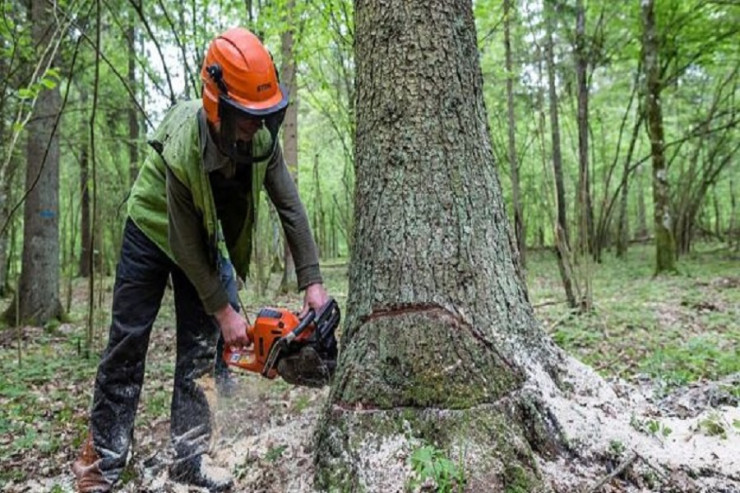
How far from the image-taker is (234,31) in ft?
6.68

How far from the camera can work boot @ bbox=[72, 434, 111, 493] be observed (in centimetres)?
239

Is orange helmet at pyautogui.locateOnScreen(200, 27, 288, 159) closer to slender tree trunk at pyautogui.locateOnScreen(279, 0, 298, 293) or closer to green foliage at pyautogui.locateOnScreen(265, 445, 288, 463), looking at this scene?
green foliage at pyautogui.locateOnScreen(265, 445, 288, 463)

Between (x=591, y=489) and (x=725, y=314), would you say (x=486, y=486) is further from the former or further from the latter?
(x=725, y=314)

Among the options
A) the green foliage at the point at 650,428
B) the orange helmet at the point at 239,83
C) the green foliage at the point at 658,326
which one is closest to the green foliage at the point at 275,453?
the orange helmet at the point at 239,83

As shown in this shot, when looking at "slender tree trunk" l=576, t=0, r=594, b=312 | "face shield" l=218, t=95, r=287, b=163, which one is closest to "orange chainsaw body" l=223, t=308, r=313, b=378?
"face shield" l=218, t=95, r=287, b=163

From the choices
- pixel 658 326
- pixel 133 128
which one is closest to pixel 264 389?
pixel 658 326

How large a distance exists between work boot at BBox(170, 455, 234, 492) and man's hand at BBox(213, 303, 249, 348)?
1.95 ft

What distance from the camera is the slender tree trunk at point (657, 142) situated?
8906 millimetres

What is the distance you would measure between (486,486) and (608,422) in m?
0.70

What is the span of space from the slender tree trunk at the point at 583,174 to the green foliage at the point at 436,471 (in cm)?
387

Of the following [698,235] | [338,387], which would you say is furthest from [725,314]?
[698,235]

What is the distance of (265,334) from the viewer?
232 centimetres

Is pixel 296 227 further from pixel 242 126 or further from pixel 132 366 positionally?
pixel 132 366

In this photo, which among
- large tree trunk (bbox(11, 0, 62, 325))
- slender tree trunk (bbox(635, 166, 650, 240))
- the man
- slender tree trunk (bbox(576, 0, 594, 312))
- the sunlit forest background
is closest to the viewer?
the man
